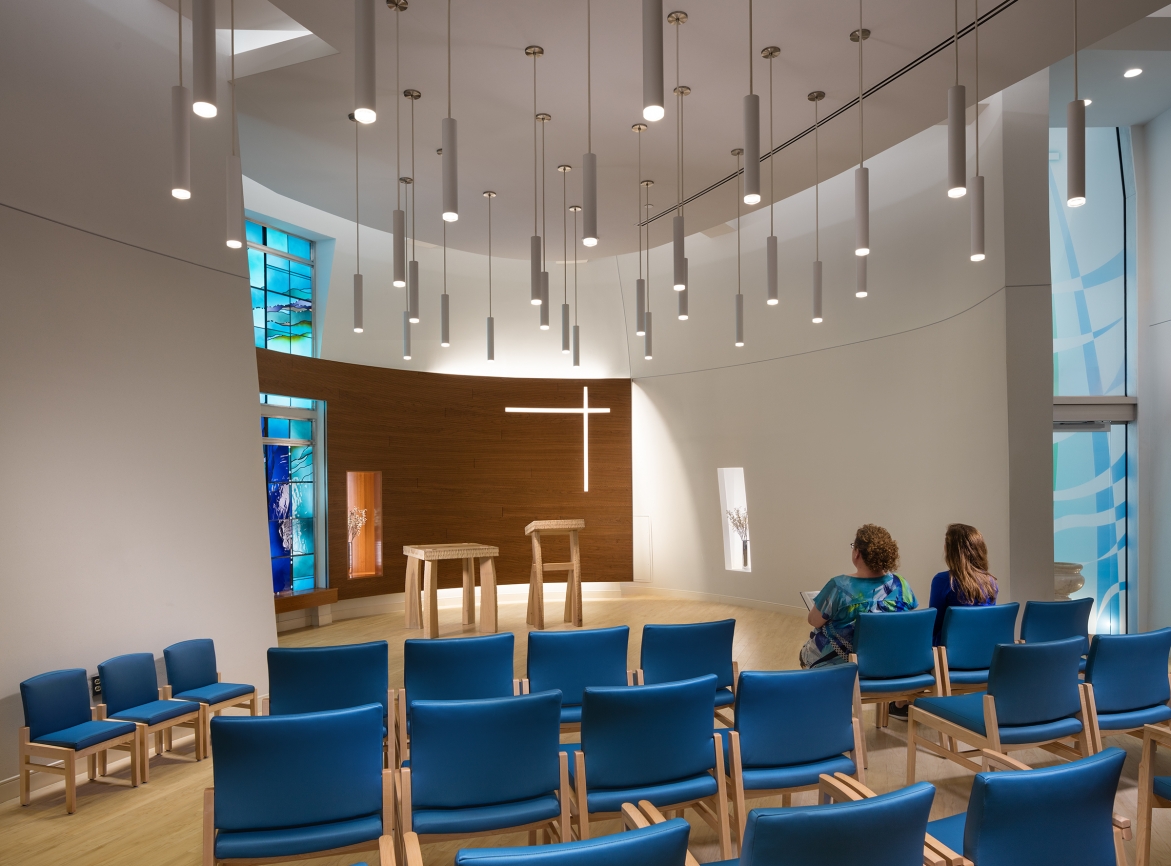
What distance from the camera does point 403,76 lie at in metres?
5.21

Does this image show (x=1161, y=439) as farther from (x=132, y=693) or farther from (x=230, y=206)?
(x=132, y=693)

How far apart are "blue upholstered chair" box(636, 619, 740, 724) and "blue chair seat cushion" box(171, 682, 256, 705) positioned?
252 cm

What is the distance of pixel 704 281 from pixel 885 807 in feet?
30.2

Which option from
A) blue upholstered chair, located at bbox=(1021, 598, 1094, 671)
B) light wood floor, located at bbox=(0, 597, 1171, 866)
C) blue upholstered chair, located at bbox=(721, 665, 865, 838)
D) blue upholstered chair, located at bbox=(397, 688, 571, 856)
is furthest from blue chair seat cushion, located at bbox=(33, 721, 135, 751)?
blue upholstered chair, located at bbox=(1021, 598, 1094, 671)

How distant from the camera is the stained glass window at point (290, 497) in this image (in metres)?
8.80

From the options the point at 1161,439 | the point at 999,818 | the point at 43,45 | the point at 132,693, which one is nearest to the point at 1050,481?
the point at 1161,439

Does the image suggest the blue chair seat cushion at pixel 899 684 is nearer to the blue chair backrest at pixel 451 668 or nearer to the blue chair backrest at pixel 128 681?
the blue chair backrest at pixel 451 668

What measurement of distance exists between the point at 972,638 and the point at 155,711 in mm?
4756

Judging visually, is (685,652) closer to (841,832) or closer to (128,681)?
(841,832)

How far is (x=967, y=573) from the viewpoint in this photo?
15.1ft

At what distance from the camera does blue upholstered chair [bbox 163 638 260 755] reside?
15.6 ft

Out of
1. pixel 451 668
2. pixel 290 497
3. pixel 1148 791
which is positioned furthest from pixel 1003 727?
pixel 290 497

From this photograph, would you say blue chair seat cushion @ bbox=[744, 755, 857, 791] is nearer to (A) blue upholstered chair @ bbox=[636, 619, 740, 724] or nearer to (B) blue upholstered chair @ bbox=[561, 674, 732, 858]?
(B) blue upholstered chair @ bbox=[561, 674, 732, 858]

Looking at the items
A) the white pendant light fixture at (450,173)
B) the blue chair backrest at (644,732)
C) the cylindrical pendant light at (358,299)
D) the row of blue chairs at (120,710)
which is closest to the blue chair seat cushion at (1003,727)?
the blue chair backrest at (644,732)
